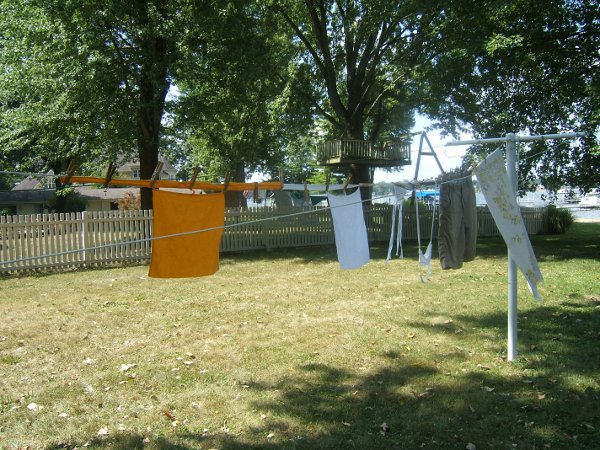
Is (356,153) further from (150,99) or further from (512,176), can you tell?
(512,176)

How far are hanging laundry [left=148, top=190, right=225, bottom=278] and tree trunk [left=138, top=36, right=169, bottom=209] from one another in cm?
852

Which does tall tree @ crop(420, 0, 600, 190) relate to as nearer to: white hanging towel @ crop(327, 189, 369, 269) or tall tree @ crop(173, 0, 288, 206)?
tall tree @ crop(173, 0, 288, 206)

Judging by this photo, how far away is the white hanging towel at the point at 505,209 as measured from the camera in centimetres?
443

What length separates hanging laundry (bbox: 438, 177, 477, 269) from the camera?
17.7 ft

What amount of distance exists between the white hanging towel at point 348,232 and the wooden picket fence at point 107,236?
1320 millimetres

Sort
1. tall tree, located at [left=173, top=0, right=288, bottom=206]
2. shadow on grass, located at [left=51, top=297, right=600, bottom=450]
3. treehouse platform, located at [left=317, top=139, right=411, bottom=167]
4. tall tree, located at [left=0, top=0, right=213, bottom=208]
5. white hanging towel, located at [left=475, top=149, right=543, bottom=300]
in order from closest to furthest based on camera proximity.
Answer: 1. shadow on grass, located at [left=51, top=297, right=600, bottom=450]
2. white hanging towel, located at [left=475, top=149, right=543, bottom=300]
3. tall tree, located at [left=0, top=0, right=213, bottom=208]
4. tall tree, located at [left=173, top=0, right=288, bottom=206]
5. treehouse platform, located at [left=317, top=139, right=411, bottom=167]

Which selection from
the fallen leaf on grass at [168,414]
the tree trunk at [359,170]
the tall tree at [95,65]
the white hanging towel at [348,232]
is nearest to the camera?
the fallen leaf on grass at [168,414]

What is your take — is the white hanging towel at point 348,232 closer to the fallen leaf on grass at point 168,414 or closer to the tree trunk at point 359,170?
the fallen leaf on grass at point 168,414

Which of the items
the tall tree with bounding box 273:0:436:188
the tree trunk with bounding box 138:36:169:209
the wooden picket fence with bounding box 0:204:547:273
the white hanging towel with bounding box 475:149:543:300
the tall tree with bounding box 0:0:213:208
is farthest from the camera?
the tall tree with bounding box 273:0:436:188

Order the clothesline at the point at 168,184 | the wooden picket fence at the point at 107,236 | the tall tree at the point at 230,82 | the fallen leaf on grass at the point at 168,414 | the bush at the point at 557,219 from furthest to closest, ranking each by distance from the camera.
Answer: the bush at the point at 557,219 → the tall tree at the point at 230,82 → the wooden picket fence at the point at 107,236 → the clothesline at the point at 168,184 → the fallen leaf on grass at the point at 168,414

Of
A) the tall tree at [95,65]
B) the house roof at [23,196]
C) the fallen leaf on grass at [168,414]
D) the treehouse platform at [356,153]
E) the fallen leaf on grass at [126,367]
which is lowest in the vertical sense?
the fallen leaf on grass at [168,414]

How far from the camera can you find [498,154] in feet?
15.1

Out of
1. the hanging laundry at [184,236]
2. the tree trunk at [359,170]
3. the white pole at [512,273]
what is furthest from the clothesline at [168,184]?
the tree trunk at [359,170]

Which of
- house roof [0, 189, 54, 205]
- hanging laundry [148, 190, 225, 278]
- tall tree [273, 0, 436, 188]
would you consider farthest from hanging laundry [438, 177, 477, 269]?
house roof [0, 189, 54, 205]
